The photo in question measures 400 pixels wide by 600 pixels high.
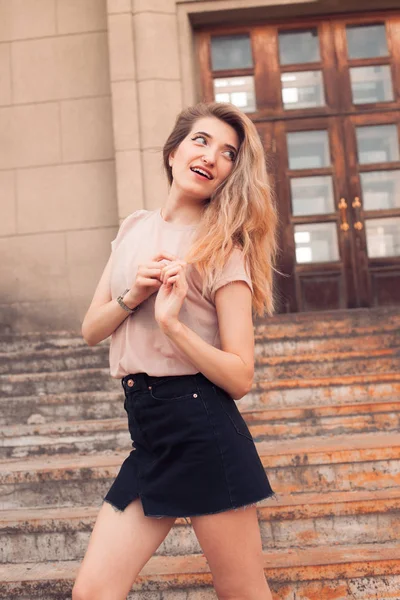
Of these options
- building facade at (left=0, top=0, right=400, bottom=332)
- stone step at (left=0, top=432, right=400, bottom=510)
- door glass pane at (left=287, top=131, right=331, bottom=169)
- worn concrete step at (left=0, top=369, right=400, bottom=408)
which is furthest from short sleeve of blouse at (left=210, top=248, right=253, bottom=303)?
door glass pane at (left=287, top=131, right=331, bottom=169)

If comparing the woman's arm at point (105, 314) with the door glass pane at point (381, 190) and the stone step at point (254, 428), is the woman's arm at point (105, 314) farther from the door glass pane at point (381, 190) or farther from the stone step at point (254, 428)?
the door glass pane at point (381, 190)

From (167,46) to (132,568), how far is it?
246 inches

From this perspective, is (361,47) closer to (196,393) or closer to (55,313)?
(55,313)

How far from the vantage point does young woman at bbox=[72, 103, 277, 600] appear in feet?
5.18

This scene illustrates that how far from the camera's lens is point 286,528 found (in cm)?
326

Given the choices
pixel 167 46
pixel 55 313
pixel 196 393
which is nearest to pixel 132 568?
pixel 196 393

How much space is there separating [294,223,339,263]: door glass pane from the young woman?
5.49 metres

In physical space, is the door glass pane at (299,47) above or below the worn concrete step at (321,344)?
above

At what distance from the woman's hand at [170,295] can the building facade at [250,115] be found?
5.59 meters

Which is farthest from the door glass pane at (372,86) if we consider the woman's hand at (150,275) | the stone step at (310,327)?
the woman's hand at (150,275)

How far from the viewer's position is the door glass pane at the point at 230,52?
24.4 ft

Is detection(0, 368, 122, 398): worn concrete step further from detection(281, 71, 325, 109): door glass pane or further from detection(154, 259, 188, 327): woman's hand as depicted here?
detection(281, 71, 325, 109): door glass pane

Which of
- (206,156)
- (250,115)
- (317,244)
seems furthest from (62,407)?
(250,115)

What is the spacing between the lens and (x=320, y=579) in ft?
9.15
